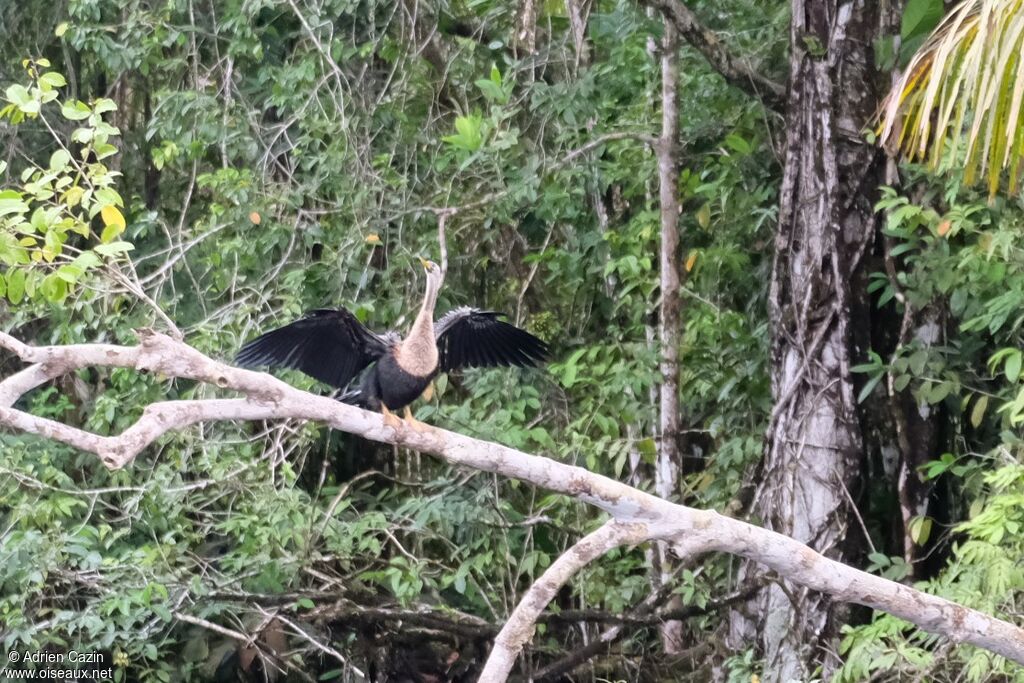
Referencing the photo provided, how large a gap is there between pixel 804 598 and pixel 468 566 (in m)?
1.37

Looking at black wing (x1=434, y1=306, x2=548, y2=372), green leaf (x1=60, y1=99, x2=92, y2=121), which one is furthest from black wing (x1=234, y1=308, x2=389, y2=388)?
green leaf (x1=60, y1=99, x2=92, y2=121)

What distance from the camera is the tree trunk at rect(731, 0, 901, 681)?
4.21 metres

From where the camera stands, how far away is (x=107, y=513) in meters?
5.79

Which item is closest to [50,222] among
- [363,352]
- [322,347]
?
[322,347]

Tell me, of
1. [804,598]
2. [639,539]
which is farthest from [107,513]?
[639,539]

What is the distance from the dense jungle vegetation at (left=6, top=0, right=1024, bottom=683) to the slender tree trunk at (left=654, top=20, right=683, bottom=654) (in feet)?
0.13

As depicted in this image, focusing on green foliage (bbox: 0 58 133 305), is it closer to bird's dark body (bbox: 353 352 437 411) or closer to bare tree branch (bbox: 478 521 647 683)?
bird's dark body (bbox: 353 352 437 411)

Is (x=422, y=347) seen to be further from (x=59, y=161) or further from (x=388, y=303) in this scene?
(x=388, y=303)

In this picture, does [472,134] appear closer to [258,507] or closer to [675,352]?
[675,352]

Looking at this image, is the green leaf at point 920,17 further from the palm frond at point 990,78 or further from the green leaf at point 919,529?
the green leaf at point 919,529

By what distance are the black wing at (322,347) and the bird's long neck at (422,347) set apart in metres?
0.08

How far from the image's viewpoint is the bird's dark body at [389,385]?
3.71 m

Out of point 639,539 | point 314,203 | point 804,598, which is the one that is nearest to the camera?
point 639,539

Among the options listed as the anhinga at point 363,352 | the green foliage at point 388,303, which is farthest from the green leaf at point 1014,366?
the anhinga at point 363,352
